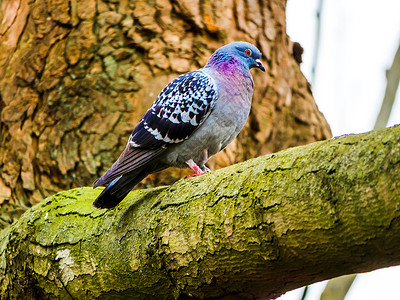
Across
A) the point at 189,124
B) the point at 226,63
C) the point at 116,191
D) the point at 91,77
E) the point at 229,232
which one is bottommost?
the point at 229,232

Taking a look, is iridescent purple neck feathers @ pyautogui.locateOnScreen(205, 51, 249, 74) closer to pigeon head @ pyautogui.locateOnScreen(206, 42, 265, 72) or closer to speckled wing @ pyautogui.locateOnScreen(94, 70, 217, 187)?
pigeon head @ pyautogui.locateOnScreen(206, 42, 265, 72)

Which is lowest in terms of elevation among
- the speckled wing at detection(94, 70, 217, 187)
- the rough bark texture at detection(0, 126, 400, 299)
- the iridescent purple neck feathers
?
the rough bark texture at detection(0, 126, 400, 299)

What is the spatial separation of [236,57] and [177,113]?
880mm

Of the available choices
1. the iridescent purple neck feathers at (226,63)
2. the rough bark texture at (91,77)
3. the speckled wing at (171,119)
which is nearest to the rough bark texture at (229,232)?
the speckled wing at (171,119)

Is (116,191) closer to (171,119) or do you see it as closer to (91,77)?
(171,119)

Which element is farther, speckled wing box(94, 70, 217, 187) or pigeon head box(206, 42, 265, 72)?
pigeon head box(206, 42, 265, 72)

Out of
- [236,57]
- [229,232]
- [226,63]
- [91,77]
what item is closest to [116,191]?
[229,232]

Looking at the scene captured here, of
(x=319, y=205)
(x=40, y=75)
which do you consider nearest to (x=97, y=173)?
(x=40, y=75)

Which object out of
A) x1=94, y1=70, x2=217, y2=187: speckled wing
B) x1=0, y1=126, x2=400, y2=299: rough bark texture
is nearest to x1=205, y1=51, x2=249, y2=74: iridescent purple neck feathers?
x1=94, y1=70, x2=217, y2=187: speckled wing

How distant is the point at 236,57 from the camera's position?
185 inches

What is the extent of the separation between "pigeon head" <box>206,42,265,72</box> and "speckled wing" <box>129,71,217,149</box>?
0.33 m

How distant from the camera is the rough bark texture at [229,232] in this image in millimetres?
2150

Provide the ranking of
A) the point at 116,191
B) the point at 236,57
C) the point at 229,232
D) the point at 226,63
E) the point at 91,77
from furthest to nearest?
the point at 91,77
the point at 236,57
the point at 226,63
the point at 116,191
the point at 229,232

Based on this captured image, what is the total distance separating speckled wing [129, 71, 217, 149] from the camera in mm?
4031
